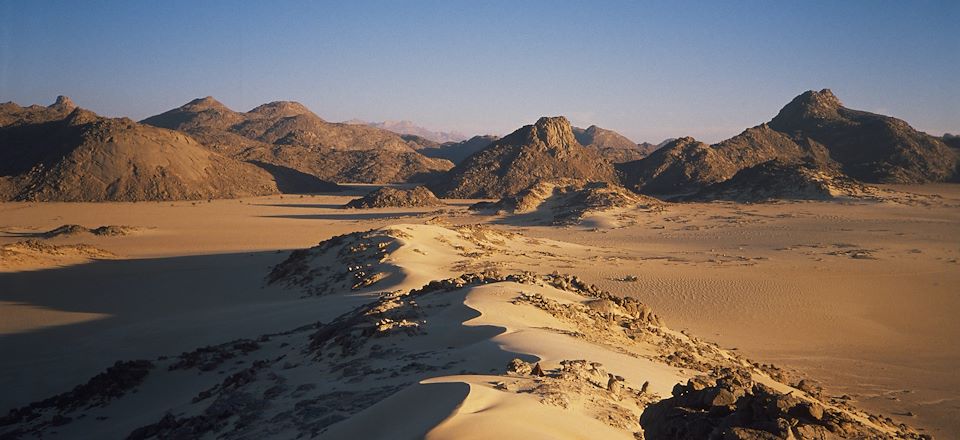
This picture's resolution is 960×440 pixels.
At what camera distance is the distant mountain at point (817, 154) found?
57.2m

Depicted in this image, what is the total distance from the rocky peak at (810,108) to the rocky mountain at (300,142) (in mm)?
40919

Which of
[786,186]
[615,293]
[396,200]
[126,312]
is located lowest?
[126,312]

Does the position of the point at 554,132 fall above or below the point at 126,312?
above

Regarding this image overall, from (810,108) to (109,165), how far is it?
233ft

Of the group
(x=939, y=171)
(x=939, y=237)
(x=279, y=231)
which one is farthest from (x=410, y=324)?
(x=939, y=171)

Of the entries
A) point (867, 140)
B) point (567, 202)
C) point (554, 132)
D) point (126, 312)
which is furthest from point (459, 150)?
point (126, 312)

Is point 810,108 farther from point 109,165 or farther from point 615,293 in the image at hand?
point 109,165

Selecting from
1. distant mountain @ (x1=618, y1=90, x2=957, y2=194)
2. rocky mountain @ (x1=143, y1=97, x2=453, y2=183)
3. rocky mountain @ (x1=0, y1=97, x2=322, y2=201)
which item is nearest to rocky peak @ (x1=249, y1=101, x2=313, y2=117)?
rocky mountain @ (x1=143, y1=97, x2=453, y2=183)

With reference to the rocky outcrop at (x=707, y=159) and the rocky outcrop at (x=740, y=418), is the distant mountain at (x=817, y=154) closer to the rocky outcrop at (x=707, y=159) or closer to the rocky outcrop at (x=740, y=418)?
the rocky outcrop at (x=707, y=159)

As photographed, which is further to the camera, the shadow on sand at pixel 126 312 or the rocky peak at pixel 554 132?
the rocky peak at pixel 554 132

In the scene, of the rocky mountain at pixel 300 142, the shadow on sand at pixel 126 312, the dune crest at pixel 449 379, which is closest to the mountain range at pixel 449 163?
the rocky mountain at pixel 300 142

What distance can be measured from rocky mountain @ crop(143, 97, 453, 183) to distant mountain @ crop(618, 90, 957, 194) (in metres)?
28.1

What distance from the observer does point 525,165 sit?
55.9 metres

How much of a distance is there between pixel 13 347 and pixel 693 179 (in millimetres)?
53026
